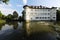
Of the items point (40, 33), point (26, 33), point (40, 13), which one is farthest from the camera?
point (40, 13)

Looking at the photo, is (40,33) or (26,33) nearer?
(26,33)

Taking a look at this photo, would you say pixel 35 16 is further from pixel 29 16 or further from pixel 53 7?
pixel 53 7

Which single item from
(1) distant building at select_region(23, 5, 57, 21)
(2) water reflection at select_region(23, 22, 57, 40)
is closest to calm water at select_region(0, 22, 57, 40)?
(2) water reflection at select_region(23, 22, 57, 40)

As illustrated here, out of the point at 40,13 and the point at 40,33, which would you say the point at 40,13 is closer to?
the point at 40,13

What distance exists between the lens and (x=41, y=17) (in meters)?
79.6

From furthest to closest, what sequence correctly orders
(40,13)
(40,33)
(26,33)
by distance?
(40,13) → (40,33) → (26,33)

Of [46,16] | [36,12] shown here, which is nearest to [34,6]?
[36,12]

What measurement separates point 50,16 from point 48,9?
4371 mm

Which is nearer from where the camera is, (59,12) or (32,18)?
(32,18)

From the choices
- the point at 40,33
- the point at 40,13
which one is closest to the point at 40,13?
the point at 40,13

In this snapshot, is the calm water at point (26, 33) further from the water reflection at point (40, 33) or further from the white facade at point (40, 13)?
the white facade at point (40, 13)

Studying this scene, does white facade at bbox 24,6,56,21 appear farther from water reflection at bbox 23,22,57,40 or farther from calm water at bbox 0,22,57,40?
calm water at bbox 0,22,57,40

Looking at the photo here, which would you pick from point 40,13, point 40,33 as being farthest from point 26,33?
point 40,13

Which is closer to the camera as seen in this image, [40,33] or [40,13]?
[40,33]
